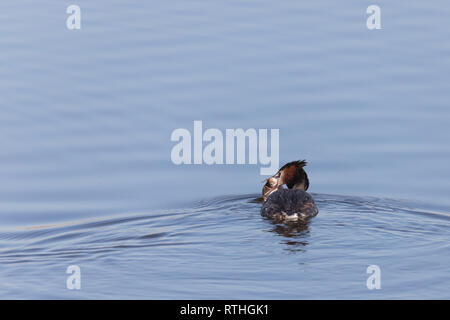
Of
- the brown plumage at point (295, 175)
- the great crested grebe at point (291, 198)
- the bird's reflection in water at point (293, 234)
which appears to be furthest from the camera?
the brown plumage at point (295, 175)

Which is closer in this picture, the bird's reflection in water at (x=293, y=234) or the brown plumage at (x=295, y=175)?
the bird's reflection in water at (x=293, y=234)

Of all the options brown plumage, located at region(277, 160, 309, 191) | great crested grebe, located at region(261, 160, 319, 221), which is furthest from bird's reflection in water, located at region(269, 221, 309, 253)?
brown plumage, located at region(277, 160, 309, 191)

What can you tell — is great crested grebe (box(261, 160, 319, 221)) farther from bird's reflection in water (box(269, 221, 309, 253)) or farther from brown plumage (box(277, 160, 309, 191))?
bird's reflection in water (box(269, 221, 309, 253))

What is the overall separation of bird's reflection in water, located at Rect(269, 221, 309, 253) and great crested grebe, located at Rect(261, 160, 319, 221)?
22cm

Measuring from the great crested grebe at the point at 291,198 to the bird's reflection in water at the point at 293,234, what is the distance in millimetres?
224

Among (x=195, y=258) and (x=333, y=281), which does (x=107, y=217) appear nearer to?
(x=195, y=258)

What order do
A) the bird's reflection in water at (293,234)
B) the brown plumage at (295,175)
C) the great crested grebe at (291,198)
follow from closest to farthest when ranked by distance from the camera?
the bird's reflection in water at (293,234)
the great crested grebe at (291,198)
the brown plumage at (295,175)

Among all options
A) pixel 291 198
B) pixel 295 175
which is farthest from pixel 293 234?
pixel 295 175

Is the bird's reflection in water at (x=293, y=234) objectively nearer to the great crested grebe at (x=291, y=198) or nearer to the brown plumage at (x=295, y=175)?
the great crested grebe at (x=291, y=198)

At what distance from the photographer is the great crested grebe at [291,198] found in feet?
45.8

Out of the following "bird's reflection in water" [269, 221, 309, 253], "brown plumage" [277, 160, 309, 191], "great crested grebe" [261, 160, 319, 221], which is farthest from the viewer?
"brown plumage" [277, 160, 309, 191]

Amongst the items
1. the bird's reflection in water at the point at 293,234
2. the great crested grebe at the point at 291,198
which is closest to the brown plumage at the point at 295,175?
the great crested grebe at the point at 291,198

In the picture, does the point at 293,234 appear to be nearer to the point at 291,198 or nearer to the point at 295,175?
the point at 291,198

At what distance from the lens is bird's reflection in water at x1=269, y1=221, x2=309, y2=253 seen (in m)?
12.3
